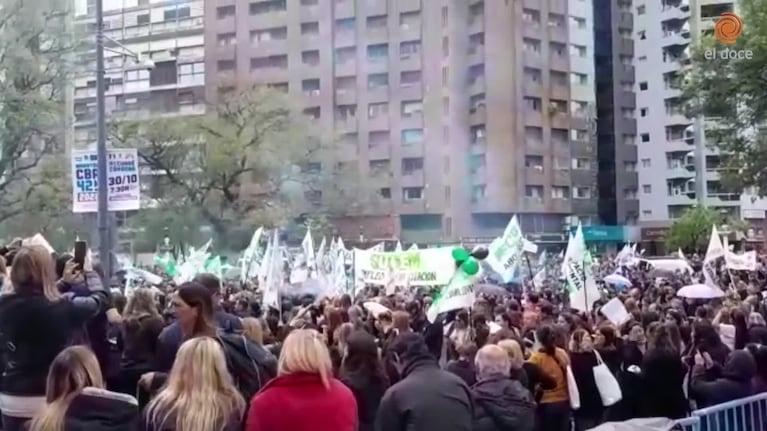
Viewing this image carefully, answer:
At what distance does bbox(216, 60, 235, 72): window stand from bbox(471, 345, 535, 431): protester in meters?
49.9

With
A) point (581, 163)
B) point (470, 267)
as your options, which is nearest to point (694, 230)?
point (581, 163)

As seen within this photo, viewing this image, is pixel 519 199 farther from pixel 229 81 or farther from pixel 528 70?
pixel 229 81

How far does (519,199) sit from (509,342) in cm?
4526

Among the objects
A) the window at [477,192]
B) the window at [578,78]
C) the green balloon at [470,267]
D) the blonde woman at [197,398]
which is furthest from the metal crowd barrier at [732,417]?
the window at [578,78]

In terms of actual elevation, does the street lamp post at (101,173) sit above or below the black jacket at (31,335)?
above

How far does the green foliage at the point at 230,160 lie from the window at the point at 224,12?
10671 millimetres

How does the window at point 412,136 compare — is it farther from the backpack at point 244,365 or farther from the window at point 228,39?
the backpack at point 244,365

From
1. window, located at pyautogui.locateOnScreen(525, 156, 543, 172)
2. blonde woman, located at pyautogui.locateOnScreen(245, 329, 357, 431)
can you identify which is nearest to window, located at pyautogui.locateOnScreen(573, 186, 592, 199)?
window, located at pyautogui.locateOnScreen(525, 156, 543, 172)

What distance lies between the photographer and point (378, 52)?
51.5 meters

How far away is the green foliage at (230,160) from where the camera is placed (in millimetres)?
43719

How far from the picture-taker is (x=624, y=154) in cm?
6284

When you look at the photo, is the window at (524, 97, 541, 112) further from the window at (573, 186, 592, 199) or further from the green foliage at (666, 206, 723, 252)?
the green foliage at (666, 206, 723, 252)

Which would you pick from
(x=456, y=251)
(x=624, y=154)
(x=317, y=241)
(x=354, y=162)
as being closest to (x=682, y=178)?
(x=624, y=154)

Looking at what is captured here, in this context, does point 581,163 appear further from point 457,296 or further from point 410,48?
point 457,296
